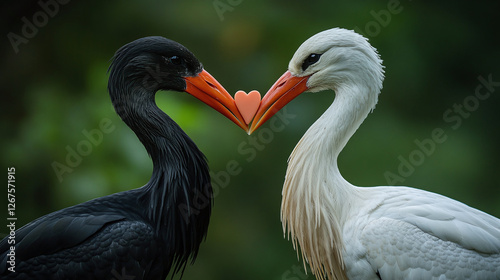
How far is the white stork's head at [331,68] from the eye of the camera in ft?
7.67

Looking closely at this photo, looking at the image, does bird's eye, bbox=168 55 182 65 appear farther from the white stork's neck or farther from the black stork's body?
the white stork's neck

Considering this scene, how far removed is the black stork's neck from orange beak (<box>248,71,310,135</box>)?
0.33m

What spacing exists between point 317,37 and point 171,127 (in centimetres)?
70

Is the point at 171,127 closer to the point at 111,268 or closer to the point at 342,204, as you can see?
the point at 111,268

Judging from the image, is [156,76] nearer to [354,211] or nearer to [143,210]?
[143,210]

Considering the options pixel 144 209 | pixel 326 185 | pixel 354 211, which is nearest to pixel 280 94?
pixel 326 185

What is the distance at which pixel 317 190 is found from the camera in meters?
2.33

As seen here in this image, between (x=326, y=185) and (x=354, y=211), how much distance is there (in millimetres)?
153

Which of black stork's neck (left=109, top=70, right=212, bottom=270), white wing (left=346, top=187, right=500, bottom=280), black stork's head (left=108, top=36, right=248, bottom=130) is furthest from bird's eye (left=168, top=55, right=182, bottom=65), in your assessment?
white wing (left=346, top=187, right=500, bottom=280)

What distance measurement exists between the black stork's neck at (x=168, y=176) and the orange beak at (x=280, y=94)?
1.09 feet

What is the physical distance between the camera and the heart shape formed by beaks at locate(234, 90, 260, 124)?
2312 mm

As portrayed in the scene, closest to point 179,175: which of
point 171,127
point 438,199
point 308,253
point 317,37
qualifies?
point 171,127

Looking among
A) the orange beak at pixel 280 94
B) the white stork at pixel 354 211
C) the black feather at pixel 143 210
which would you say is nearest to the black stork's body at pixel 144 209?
the black feather at pixel 143 210

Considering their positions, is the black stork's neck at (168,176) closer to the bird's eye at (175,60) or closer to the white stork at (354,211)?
the bird's eye at (175,60)
